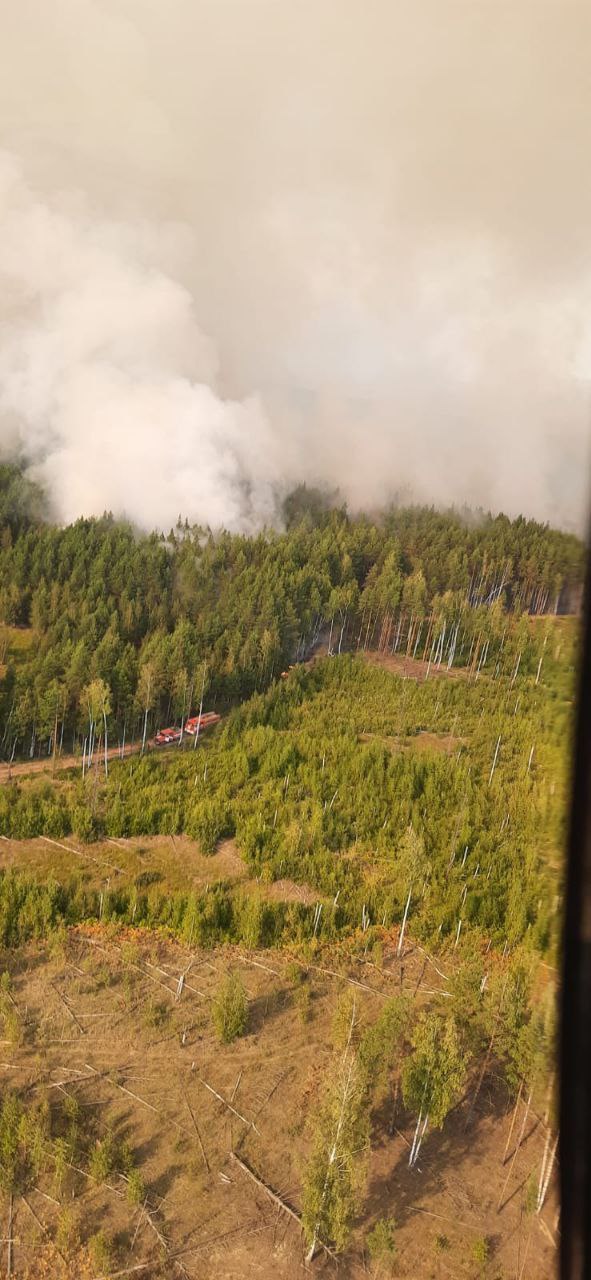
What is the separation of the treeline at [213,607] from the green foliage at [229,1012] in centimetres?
1630

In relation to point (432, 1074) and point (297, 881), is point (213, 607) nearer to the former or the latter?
point (297, 881)

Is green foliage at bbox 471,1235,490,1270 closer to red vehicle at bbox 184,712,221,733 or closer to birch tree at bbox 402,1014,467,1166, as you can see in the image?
birch tree at bbox 402,1014,467,1166

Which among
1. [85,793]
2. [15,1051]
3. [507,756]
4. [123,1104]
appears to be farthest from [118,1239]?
[507,756]

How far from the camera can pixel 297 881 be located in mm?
19797

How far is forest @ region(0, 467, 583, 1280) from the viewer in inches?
364

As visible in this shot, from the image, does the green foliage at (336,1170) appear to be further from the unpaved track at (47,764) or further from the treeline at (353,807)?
the unpaved track at (47,764)

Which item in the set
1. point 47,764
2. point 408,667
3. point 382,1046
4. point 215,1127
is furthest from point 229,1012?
point 408,667

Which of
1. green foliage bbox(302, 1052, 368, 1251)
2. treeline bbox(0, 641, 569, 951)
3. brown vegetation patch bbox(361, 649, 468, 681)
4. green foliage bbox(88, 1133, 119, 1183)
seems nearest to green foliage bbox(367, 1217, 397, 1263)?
green foliage bbox(302, 1052, 368, 1251)

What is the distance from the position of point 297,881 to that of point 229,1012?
684 cm

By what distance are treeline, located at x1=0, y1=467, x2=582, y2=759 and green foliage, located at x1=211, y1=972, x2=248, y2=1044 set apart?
16.3 meters

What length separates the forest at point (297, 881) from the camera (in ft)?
30.4

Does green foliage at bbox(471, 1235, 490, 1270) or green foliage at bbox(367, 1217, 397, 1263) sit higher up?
green foliage at bbox(367, 1217, 397, 1263)

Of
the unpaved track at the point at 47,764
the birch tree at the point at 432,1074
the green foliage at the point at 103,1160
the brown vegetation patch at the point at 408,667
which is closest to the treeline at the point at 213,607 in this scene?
the unpaved track at the point at 47,764

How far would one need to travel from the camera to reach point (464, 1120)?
12062 millimetres
